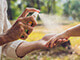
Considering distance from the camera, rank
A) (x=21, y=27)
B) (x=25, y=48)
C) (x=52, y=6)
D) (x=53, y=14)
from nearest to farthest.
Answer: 1. (x=21, y=27)
2. (x=25, y=48)
3. (x=53, y=14)
4. (x=52, y=6)

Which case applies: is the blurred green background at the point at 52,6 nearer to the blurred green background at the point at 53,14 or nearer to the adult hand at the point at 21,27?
the blurred green background at the point at 53,14

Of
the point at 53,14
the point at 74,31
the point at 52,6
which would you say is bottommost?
the point at 53,14

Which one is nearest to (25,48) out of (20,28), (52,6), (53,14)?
(20,28)

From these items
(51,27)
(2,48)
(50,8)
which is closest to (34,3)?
(50,8)

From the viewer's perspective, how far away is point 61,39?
40 cm

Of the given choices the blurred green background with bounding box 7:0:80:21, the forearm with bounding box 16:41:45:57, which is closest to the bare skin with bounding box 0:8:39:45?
the forearm with bounding box 16:41:45:57

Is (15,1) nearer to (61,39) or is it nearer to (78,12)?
(78,12)

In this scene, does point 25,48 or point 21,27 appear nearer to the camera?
point 21,27

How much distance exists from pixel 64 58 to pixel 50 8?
3.77 ft

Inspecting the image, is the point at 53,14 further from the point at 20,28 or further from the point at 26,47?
the point at 20,28

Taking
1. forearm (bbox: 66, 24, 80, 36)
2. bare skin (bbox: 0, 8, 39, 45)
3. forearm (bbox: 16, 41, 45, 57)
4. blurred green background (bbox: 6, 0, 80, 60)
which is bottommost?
blurred green background (bbox: 6, 0, 80, 60)

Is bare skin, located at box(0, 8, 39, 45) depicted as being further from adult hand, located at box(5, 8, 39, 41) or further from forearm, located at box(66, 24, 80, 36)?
forearm, located at box(66, 24, 80, 36)

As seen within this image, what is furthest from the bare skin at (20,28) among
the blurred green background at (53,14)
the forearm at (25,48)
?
the blurred green background at (53,14)

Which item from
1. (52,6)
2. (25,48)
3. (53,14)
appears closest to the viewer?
(25,48)
